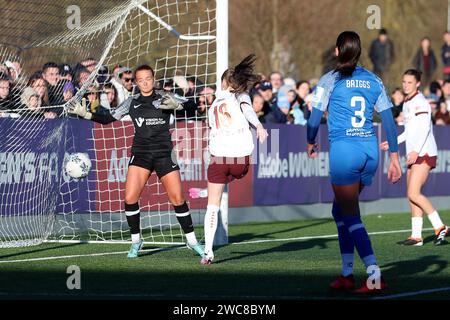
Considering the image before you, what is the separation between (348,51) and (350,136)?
791mm

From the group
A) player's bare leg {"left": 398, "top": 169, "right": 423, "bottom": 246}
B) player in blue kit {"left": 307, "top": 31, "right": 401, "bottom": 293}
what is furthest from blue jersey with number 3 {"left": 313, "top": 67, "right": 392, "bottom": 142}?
player's bare leg {"left": 398, "top": 169, "right": 423, "bottom": 246}

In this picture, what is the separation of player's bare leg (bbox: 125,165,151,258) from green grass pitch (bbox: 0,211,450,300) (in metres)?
0.18

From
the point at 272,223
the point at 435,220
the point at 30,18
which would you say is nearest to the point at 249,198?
the point at 272,223

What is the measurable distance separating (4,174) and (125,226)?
87.2 inches

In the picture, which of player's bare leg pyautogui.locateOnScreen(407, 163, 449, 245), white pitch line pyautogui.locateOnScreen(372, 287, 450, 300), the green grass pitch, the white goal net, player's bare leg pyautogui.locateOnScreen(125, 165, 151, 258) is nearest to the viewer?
white pitch line pyautogui.locateOnScreen(372, 287, 450, 300)

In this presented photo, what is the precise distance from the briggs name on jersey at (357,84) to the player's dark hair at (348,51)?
10 centimetres

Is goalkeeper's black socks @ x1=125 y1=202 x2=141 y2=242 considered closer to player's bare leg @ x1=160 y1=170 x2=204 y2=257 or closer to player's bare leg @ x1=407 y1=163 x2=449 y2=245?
player's bare leg @ x1=160 y1=170 x2=204 y2=257

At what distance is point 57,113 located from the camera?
1597 centimetres

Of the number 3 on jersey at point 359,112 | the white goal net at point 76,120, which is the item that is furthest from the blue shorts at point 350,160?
the white goal net at point 76,120

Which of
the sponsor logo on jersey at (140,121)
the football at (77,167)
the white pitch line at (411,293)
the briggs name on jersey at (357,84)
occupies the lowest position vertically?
the white pitch line at (411,293)

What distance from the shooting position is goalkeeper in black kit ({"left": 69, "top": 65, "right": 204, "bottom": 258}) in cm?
1397

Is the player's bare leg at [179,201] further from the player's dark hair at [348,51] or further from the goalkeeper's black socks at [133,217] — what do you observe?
the player's dark hair at [348,51]

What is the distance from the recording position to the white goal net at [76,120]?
15.7 meters

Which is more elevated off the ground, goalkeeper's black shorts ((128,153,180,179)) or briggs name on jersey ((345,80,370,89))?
briggs name on jersey ((345,80,370,89))
